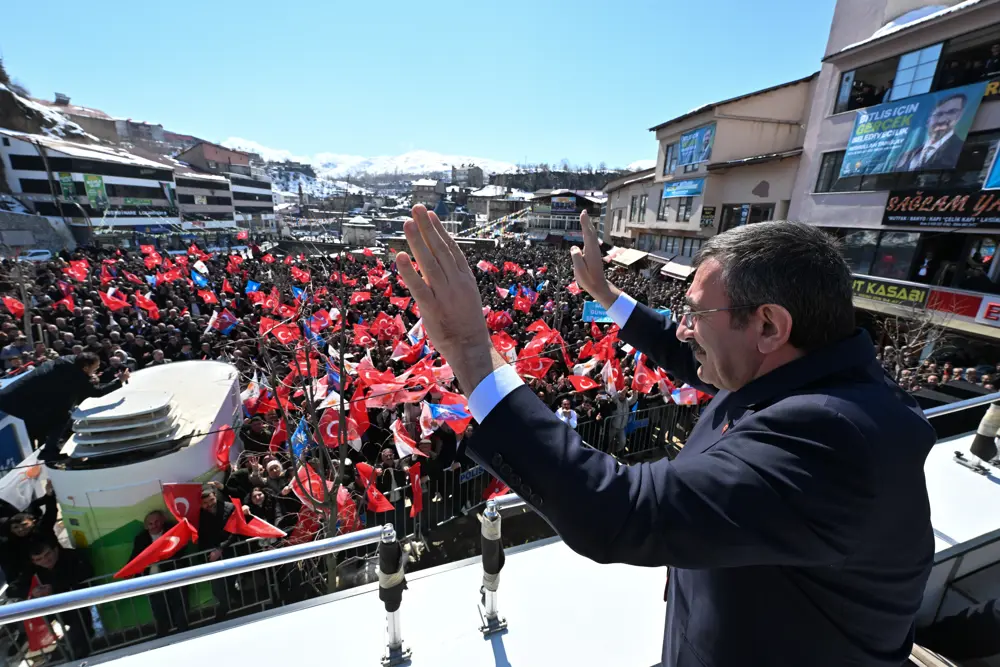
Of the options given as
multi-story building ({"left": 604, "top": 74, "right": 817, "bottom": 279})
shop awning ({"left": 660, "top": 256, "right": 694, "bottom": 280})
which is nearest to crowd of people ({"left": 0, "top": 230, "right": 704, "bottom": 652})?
shop awning ({"left": 660, "top": 256, "right": 694, "bottom": 280})

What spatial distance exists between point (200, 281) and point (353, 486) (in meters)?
13.5

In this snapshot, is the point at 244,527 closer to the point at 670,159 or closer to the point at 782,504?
the point at 782,504

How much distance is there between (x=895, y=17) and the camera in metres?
15.7

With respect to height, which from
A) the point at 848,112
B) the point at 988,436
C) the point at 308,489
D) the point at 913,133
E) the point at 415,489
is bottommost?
the point at 415,489

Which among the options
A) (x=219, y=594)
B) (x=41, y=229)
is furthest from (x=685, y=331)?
(x=41, y=229)

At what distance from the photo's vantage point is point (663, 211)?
95.5 feet

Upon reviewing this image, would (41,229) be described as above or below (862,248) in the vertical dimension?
below

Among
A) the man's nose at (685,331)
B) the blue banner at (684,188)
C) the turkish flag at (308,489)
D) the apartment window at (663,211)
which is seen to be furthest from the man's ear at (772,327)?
the apartment window at (663,211)

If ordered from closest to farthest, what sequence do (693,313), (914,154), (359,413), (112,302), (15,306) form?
(693,313) → (359,413) → (15,306) → (112,302) → (914,154)

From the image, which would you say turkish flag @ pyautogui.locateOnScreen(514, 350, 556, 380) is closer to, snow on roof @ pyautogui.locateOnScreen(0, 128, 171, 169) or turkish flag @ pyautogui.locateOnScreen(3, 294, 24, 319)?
turkish flag @ pyautogui.locateOnScreen(3, 294, 24, 319)

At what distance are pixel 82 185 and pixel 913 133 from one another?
218ft

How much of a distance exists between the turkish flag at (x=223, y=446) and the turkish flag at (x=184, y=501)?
0.71 metres

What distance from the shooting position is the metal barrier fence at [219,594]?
162 inches

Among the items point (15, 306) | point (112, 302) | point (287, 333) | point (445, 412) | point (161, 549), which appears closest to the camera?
point (161, 549)
